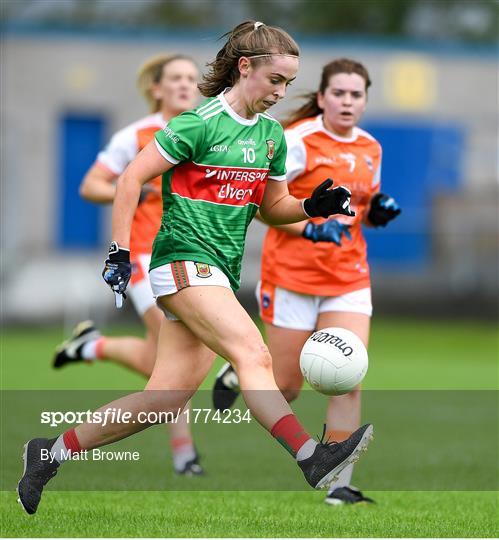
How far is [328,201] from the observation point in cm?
601

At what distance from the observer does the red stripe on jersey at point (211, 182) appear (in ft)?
19.0

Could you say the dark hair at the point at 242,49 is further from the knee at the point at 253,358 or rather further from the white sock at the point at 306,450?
the white sock at the point at 306,450

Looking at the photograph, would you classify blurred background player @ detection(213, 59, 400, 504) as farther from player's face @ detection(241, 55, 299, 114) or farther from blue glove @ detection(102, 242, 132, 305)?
blue glove @ detection(102, 242, 132, 305)

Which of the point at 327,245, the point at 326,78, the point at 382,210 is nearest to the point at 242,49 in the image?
the point at 326,78

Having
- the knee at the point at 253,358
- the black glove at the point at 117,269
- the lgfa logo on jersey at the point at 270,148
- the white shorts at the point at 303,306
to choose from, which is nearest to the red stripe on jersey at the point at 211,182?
the lgfa logo on jersey at the point at 270,148

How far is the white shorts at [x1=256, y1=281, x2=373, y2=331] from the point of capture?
7133mm

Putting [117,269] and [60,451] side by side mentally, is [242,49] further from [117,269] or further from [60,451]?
[60,451]

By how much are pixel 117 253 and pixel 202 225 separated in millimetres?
441

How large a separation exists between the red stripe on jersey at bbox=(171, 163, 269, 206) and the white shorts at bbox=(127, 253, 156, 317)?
7.26 ft

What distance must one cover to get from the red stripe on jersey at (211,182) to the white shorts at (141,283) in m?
2.21

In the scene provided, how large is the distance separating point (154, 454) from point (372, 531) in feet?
9.55

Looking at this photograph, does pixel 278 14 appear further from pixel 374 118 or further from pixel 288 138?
pixel 288 138

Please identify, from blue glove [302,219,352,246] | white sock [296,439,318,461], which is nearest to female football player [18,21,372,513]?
white sock [296,439,318,461]

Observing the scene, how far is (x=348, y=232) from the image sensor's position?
7.20m
